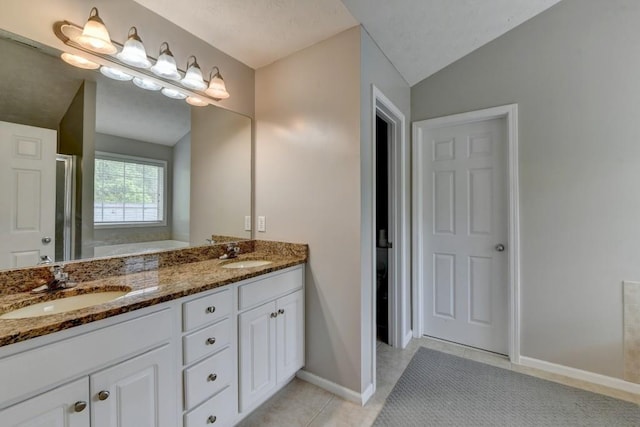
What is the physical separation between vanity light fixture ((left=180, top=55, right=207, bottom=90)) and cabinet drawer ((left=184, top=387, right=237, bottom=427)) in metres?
1.84

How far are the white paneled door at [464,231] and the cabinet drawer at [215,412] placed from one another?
196 cm

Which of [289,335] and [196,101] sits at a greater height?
[196,101]

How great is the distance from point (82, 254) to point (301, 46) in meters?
1.85

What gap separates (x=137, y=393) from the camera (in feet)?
3.59

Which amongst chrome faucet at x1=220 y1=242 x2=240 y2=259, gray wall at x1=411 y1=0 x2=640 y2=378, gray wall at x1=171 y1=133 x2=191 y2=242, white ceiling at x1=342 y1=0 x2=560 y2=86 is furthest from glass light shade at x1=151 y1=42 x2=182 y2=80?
gray wall at x1=411 y1=0 x2=640 y2=378

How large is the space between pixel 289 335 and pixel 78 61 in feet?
6.36

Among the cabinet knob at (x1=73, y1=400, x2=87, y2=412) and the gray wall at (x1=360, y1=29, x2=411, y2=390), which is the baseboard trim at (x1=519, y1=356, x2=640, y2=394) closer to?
the gray wall at (x1=360, y1=29, x2=411, y2=390)

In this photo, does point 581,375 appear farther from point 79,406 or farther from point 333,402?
point 79,406

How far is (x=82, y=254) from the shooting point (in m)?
1.43

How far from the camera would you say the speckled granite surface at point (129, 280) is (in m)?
0.91

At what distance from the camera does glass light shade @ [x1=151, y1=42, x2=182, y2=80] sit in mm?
1639

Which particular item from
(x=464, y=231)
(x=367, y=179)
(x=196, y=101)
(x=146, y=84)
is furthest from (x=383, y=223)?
(x=146, y=84)

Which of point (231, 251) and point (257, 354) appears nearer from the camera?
point (257, 354)

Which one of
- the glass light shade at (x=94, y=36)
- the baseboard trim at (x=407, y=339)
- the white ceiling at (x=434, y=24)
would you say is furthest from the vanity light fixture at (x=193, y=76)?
the baseboard trim at (x=407, y=339)
